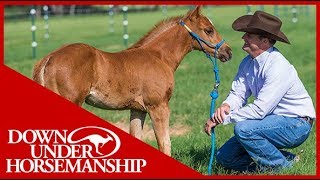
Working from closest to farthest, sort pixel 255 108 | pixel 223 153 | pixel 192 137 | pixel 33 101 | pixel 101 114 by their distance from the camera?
pixel 33 101 < pixel 255 108 < pixel 223 153 < pixel 192 137 < pixel 101 114

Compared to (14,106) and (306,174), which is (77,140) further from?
(306,174)

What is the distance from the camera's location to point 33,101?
5449mm

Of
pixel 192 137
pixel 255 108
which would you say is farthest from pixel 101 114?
pixel 255 108

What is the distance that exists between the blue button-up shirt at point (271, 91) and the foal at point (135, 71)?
0.69 meters

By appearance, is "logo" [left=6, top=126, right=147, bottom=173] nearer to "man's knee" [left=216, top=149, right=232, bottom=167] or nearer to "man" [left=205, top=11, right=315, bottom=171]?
"man" [left=205, top=11, right=315, bottom=171]

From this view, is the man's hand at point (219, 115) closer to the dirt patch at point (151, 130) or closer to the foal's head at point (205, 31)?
the foal's head at point (205, 31)

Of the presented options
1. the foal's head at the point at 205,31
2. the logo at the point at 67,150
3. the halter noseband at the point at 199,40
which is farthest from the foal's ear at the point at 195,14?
the logo at the point at 67,150

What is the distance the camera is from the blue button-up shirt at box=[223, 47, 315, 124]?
629 cm

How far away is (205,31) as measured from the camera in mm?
7129

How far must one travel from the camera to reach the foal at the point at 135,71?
6035 mm

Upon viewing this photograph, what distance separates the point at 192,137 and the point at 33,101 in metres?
3.64

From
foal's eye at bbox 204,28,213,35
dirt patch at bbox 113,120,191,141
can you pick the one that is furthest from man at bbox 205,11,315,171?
dirt patch at bbox 113,120,191,141

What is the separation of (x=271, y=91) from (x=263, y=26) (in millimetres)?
628

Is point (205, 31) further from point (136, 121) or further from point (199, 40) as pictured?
point (136, 121)
